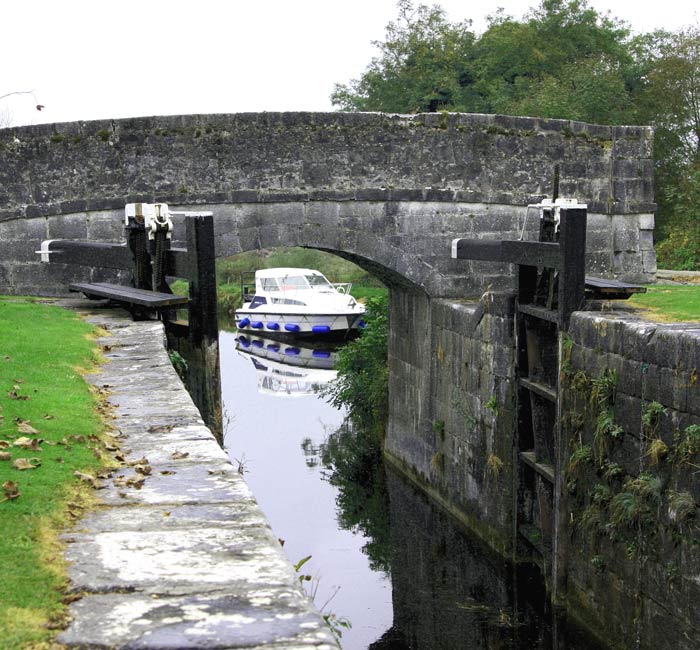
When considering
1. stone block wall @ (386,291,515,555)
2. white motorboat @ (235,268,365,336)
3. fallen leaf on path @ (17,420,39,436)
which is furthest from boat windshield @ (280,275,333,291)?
fallen leaf on path @ (17,420,39,436)

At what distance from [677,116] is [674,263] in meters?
7.74

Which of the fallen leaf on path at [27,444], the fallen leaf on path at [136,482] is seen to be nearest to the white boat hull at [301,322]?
the fallen leaf on path at [27,444]

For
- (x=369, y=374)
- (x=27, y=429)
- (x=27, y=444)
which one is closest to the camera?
(x=27, y=444)

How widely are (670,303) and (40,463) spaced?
7987mm

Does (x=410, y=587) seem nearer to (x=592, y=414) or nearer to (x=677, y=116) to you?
(x=592, y=414)

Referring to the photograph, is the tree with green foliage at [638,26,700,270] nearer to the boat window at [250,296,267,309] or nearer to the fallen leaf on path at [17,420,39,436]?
the boat window at [250,296,267,309]

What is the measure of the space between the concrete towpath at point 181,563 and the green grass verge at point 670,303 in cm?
589

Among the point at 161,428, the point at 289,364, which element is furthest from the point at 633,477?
the point at 289,364

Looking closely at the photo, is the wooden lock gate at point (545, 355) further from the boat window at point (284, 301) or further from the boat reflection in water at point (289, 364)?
the boat window at point (284, 301)

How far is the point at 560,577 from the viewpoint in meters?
9.43

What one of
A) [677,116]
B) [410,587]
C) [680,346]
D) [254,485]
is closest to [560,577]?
[410,587]

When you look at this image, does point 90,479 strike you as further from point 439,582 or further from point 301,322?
point 301,322

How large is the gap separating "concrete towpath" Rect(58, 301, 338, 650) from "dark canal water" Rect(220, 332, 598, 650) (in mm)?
3081

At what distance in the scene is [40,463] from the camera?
4.46 metres
